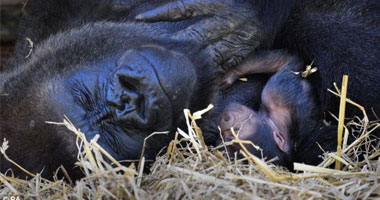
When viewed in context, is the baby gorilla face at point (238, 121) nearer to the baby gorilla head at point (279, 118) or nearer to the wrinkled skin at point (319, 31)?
the baby gorilla head at point (279, 118)

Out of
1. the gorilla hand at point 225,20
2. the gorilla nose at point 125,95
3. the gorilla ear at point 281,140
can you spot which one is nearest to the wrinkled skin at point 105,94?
the gorilla nose at point 125,95

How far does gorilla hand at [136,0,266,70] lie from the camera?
171cm

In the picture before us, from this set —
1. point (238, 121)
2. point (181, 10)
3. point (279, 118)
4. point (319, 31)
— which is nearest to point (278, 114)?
point (279, 118)

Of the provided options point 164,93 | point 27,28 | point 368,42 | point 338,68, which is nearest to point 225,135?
point 164,93

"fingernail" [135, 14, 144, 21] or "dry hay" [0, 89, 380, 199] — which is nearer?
"dry hay" [0, 89, 380, 199]

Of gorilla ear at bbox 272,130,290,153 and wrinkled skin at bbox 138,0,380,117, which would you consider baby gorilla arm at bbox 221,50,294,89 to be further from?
gorilla ear at bbox 272,130,290,153

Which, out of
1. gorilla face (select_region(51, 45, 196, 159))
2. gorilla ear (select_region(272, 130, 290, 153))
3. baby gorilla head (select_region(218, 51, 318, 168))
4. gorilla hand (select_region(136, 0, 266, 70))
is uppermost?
gorilla hand (select_region(136, 0, 266, 70))

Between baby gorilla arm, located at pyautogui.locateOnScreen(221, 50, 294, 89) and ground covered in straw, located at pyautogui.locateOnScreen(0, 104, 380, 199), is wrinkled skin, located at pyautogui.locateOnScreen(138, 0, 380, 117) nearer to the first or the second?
baby gorilla arm, located at pyautogui.locateOnScreen(221, 50, 294, 89)

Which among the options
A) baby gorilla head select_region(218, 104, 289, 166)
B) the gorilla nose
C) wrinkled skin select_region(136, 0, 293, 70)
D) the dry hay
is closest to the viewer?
the dry hay

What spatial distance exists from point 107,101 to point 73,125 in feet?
0.41

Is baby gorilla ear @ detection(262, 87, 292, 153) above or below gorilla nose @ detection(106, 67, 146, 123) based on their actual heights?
below

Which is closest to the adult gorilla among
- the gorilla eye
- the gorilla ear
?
the gorilla eye

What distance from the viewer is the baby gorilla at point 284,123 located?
1621 millimetres

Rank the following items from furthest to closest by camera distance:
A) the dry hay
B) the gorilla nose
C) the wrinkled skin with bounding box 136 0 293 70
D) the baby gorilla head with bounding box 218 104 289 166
Answer: the wrinkled skin with bounding box 136 0 293 70, the baby gorilla head with bounding box 218 104 289 166, the gorilla nose, the dry hay
